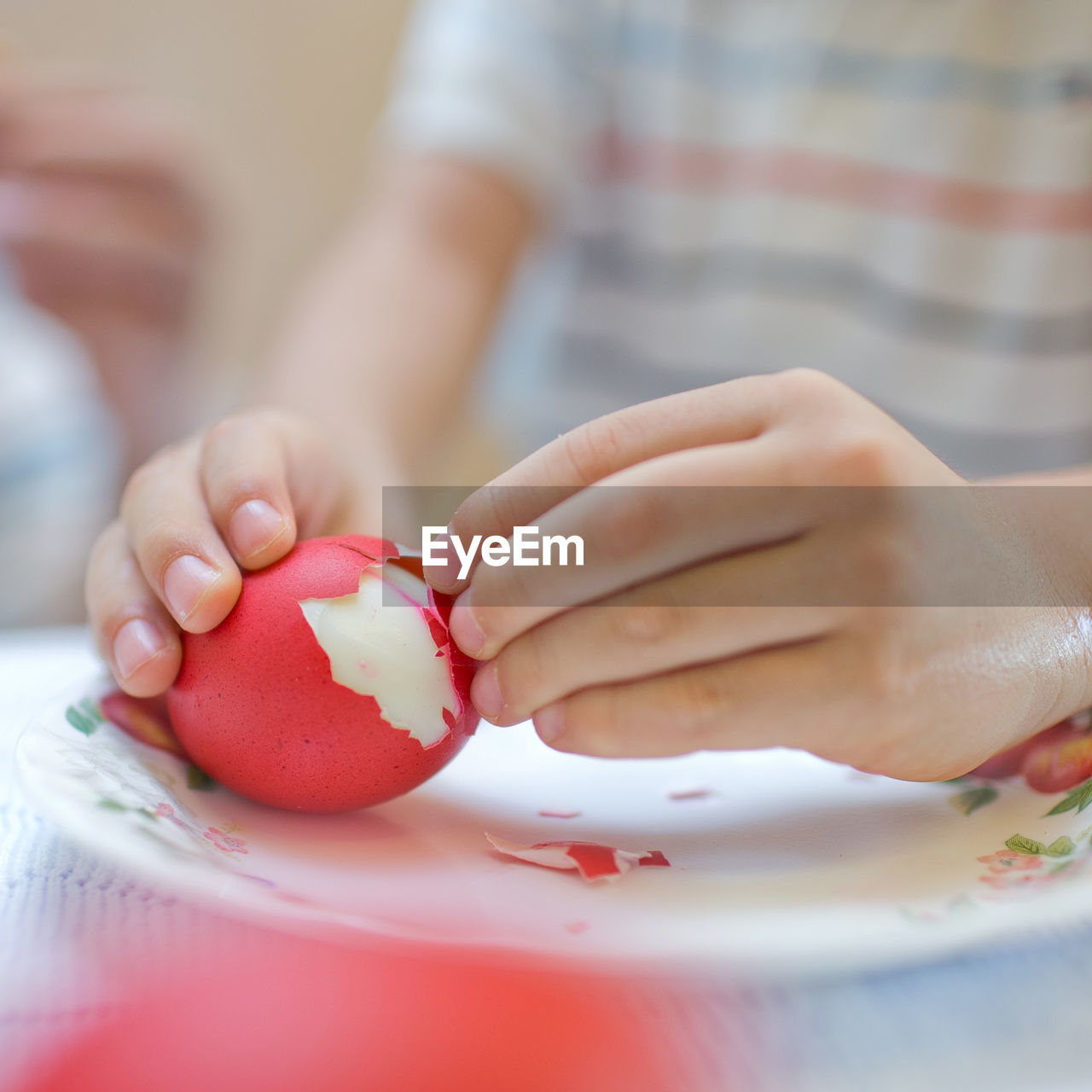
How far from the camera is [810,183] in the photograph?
0.94 metres

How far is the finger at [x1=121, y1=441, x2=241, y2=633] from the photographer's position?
43 cm

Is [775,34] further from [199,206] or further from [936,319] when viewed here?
[199,206]

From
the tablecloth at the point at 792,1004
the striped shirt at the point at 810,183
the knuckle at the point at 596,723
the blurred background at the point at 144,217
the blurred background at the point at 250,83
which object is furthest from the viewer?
the blurred background at the point at 250,83

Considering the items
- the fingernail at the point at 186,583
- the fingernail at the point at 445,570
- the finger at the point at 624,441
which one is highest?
the finger at the point at 624,441

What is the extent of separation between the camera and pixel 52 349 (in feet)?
4.09

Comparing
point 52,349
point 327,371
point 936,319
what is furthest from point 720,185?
point 52,349

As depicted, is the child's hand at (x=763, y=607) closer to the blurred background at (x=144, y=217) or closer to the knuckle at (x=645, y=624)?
the knuckle at (x=645, y=624)

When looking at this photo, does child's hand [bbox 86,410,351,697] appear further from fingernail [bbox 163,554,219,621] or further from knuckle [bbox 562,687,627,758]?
knuckle [bbox 562,687,627,758]

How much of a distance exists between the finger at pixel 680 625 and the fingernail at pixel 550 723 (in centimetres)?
1

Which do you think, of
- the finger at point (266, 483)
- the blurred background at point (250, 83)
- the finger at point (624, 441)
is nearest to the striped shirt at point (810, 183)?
the finger at point (266, 483)

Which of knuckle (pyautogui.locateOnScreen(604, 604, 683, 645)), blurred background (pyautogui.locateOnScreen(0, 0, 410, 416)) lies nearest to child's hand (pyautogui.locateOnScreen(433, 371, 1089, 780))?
knuckle (pyautogui.locateOnScreen(604, 604, 683, 645))

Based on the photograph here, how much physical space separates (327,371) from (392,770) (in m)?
0.53

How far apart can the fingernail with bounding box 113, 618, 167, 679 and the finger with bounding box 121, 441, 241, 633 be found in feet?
0.05

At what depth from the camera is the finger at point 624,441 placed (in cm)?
39
